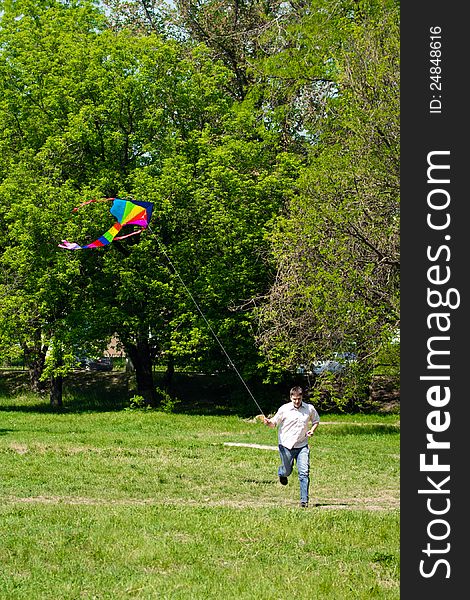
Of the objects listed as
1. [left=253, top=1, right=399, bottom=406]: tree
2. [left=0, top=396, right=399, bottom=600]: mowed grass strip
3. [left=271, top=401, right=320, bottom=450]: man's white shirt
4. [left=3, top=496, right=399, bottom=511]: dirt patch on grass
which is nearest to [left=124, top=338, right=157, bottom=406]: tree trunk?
[left=253, top=1, right=399, bottom=406]: tree

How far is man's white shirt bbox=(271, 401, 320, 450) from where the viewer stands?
1402 centimetres

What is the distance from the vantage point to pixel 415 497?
6.83 metres

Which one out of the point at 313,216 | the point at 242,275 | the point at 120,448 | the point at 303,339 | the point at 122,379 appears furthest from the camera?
the point at 122,379

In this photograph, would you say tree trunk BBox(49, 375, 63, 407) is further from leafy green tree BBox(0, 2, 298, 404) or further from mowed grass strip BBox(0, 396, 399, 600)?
mowed grass strip BBox(0, 396, 399, 600)

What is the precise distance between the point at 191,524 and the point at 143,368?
24.8 metres

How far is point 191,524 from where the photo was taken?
38.3ft

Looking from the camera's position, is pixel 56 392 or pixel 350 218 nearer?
pixel 350 218

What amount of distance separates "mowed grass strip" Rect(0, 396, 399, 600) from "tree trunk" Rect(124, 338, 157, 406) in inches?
536

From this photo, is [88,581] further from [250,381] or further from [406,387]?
[250,381]

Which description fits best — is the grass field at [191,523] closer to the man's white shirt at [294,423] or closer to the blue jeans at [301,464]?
the blue jeans at [301,464]

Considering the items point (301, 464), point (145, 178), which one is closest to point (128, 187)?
point (145, 178)

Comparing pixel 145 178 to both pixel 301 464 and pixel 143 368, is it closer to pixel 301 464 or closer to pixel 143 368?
pixel 143 368

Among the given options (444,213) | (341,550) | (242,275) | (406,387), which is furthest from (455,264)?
(242,275)

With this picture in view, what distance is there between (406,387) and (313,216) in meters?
18.6
